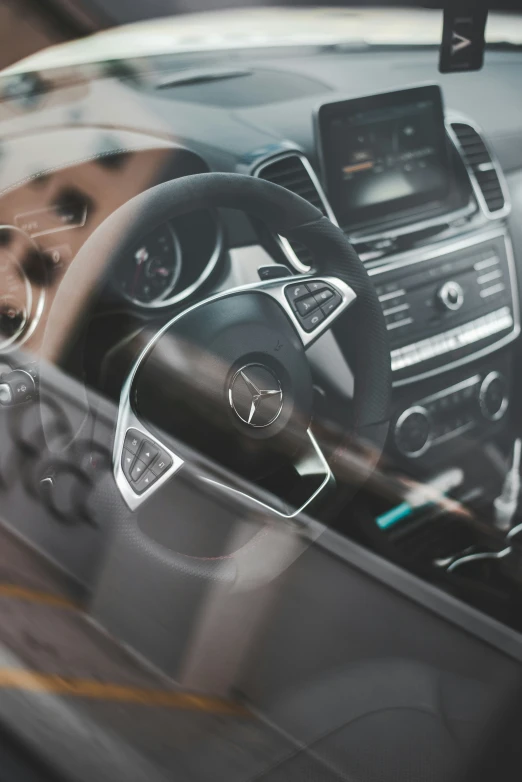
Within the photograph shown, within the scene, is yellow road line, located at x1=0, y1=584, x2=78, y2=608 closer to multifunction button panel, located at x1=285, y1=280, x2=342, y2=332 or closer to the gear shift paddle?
multifunction button panel, located at x1=285, y1=280, x2=342, y2=332

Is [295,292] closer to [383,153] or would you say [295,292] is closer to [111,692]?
[383,153]

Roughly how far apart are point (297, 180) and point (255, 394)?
18.0 inches

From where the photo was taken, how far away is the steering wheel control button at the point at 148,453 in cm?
119

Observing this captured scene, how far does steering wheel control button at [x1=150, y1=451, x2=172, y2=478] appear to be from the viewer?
1.20 m

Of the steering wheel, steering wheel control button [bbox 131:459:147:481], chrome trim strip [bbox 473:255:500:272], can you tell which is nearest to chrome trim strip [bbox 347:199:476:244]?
chrome trim strip [bbox 473:255:500:272]

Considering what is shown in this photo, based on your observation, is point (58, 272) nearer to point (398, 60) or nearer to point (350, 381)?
point (350, 381)

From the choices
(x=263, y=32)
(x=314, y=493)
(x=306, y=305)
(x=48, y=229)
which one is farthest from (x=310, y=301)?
(x=263, y=32)

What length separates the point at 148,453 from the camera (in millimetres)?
1194

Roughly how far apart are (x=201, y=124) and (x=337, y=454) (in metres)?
0.62

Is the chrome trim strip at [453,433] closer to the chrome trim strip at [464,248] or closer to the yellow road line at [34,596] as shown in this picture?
the chrome trim strip at [464,248]

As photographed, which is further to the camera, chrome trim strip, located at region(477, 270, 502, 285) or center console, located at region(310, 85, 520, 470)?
chrome trim strip, located at region(477, 270, 502, 285)

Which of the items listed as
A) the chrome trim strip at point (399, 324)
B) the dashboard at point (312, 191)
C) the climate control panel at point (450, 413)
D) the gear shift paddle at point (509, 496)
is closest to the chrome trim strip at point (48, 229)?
the dashboard at point (312, 191)

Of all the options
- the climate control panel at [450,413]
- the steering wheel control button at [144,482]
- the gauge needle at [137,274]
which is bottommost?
the climate control panel at [450,413]

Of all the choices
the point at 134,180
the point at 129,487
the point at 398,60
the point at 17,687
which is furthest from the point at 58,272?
the point at 398,60
